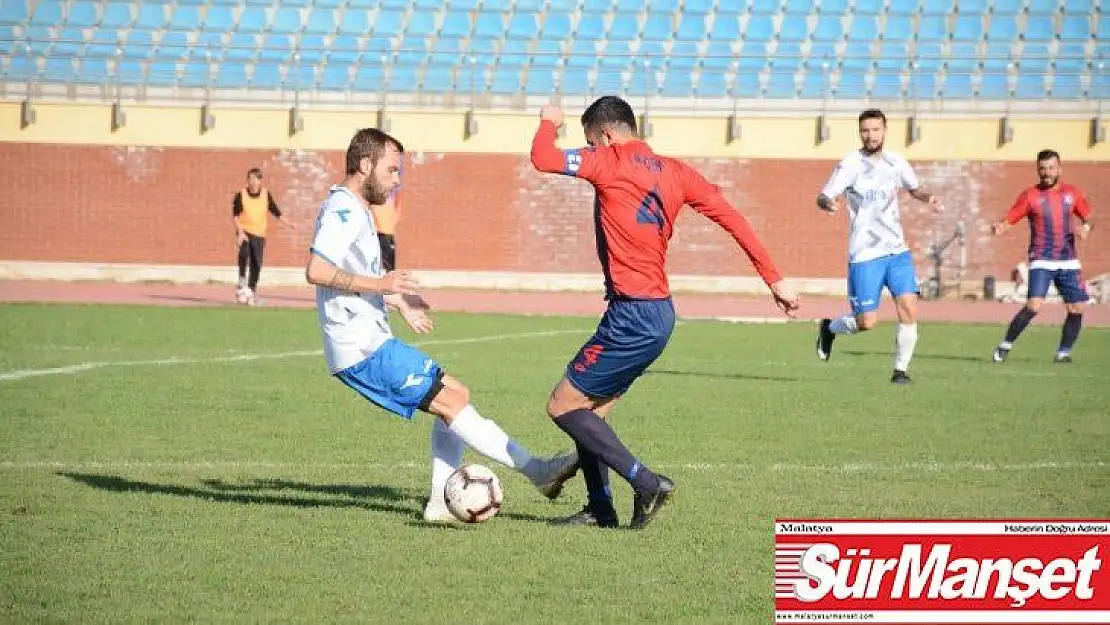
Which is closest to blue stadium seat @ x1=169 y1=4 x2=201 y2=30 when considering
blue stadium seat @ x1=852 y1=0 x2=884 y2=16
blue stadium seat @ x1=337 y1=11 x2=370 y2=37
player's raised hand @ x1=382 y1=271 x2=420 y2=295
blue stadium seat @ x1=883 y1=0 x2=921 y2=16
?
blue stadium seat @ x1=337 y1=11 x2=370 y2=37

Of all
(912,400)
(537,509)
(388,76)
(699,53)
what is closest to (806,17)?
(699,53)

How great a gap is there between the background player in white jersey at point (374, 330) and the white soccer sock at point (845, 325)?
808 centimetres

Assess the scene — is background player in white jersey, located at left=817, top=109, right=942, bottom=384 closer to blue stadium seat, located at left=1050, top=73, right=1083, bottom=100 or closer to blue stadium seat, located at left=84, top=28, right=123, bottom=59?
blue stadium seat, located at left=1050, top=73, right=1083, bottom=100

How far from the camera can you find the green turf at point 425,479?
6.08 meters

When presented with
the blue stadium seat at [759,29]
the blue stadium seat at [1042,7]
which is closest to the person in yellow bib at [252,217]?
the blue stadium seat at [759,29]

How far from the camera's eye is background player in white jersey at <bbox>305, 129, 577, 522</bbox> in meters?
7.43

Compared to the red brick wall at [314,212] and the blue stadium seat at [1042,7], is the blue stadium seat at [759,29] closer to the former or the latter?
the red brick wall at [314,212]

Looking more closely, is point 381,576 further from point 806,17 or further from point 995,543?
point 806,17

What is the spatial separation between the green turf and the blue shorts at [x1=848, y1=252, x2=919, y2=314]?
819mm

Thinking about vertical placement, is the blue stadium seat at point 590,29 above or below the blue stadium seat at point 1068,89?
above

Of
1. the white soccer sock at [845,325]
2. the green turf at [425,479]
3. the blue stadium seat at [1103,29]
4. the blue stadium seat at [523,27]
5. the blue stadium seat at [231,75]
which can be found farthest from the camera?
the blue stadium seat at [523,27]

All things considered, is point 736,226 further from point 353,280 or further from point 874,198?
point 874,198

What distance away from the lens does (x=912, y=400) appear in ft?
44.4

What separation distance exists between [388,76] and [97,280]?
7.74m
